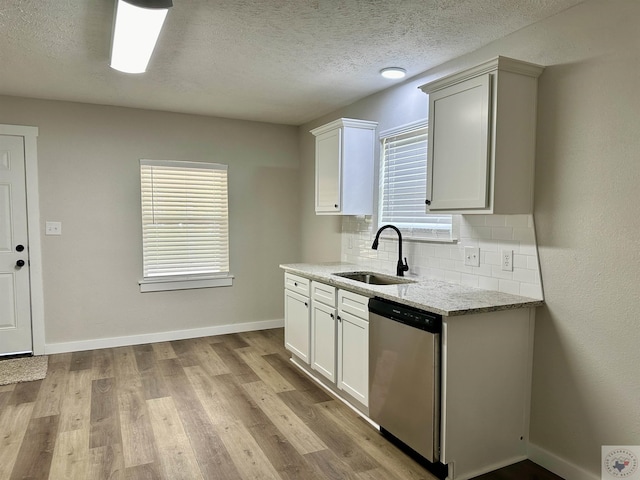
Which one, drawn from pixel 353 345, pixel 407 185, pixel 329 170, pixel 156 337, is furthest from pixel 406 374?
pixel 156 337

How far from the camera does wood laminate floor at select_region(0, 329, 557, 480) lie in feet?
7.61

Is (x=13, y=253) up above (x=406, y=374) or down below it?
above

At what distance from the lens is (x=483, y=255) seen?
270 cm

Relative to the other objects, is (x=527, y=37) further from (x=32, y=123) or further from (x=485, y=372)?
(x=32, y=123)

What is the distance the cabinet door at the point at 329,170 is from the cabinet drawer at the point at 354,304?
37.3 inches

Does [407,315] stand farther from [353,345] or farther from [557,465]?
[557,465]

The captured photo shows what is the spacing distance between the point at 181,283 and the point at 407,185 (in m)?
2.65

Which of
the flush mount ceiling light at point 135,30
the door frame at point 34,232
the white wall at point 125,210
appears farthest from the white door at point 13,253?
the flush mount ceiling light at point 135,30

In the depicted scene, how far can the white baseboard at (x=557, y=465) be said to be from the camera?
218 cm

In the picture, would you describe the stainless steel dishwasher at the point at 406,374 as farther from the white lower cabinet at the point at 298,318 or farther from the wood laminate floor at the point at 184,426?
the white lower cabinet at the point at 298,318

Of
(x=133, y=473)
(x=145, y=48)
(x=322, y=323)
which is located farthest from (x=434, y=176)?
(x=133, y=473)

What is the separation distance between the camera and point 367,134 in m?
3.71

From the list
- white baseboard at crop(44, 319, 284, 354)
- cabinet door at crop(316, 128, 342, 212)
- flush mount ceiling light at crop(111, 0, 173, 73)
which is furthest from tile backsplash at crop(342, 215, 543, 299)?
flush mount ceiling light at crop(111, 0, 173, 73)

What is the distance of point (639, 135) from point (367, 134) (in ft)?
6.87
